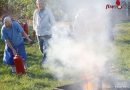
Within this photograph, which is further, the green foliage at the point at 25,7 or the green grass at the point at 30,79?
the green foliage at the point at 25,7

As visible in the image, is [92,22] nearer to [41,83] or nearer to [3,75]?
[41,83]

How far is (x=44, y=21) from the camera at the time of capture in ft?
35.4

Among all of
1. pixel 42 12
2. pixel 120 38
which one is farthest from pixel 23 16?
pixel 42 12

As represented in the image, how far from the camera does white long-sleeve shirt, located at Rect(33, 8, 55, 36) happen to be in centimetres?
1077

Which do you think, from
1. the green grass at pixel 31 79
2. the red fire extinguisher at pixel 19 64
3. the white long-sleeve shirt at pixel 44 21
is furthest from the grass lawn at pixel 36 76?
the white long-sleeve shirt at pixel 44 21

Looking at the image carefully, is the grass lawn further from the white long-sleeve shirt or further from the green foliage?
the green foliage

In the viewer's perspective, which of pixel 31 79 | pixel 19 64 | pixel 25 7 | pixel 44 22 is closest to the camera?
pixel 31 79

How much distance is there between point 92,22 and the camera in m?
8.14

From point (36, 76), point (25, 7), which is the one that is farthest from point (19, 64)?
point (25, 7)

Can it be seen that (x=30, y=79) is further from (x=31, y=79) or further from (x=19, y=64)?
(x=19, y=64)

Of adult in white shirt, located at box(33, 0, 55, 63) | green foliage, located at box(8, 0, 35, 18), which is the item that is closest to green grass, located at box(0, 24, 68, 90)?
adult in white shirt, located at box(33, 0, 55, 63)

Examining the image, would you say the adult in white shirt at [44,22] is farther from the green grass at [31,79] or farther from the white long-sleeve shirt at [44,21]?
the green grass at [31,79]

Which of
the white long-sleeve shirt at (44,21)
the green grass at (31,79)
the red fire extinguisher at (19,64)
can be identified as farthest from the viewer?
the white long-sleeve shirt at (44,21)

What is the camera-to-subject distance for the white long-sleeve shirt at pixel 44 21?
35.3 feet
